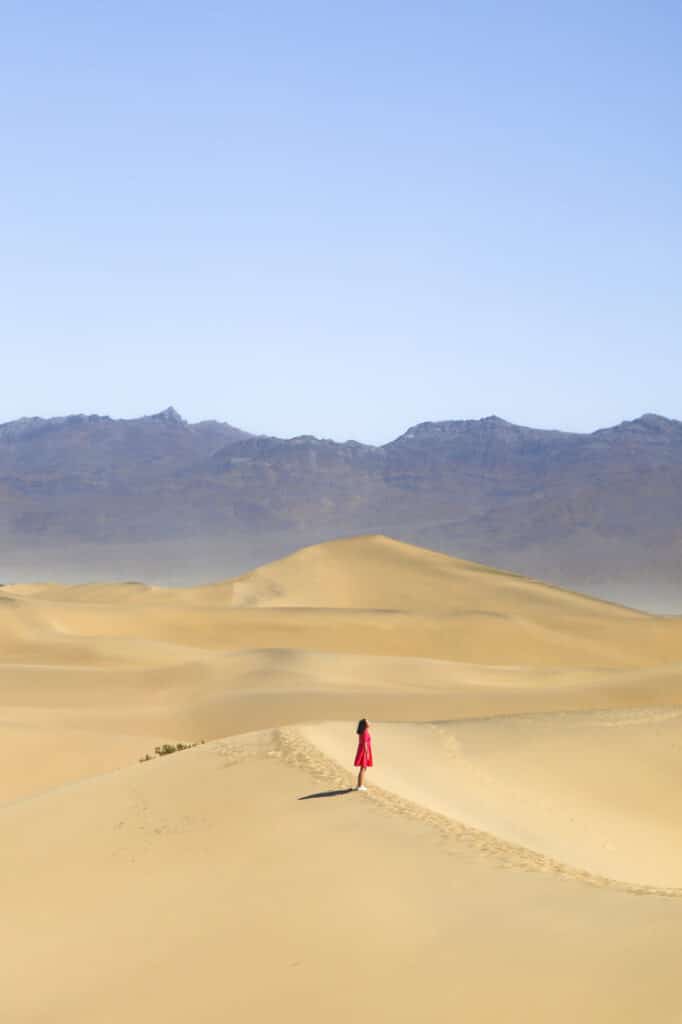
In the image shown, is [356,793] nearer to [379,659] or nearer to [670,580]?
[379,659]

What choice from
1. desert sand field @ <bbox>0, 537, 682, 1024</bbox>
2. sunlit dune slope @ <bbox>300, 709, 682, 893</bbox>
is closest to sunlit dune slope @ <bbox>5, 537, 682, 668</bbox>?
desert sand field @ <bbox>0, 537, 682, 1024</bbox>

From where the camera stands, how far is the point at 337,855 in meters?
11.8

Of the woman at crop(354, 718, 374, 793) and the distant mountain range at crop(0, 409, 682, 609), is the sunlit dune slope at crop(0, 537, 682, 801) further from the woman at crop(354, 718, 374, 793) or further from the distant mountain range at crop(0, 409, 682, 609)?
the distant mountain range at crop(0, 409, 682, 609)

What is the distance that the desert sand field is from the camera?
8797 millimetres

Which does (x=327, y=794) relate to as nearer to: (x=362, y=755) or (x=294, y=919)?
(x=362, y=755)

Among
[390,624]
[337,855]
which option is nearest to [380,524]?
[390,624]

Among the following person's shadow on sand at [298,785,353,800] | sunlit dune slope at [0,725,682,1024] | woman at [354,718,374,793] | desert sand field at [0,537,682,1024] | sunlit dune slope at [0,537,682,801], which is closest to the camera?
sunlit dune slope at [0,725,682,1024]

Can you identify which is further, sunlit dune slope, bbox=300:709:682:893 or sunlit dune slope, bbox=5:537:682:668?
sunlit dune slope, bbox=5:537:682:668

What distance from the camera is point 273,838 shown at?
41.5ft

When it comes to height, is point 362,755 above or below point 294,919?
above

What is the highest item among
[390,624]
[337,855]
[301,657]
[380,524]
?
[380,524]

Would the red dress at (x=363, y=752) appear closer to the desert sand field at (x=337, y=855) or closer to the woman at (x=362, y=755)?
the woman at (x=362, y=755)

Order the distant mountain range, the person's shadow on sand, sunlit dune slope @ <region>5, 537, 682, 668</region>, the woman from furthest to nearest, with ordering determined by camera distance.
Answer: the distant mountain range, sunlit dune slope @ <region>5, 537, 682, 668</region>, the woman, the person's shadow on sand

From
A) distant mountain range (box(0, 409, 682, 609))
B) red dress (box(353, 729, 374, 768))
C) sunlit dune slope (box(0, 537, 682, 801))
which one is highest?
distant mountain range (box(0, 409, 682, 609))
